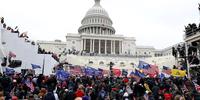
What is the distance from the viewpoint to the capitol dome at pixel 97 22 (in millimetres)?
120875

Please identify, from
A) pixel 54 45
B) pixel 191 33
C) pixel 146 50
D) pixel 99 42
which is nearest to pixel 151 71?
pixel 191 33

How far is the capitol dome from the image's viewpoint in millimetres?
120875

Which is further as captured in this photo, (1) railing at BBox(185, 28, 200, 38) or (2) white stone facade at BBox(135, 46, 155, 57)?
(2) white stone facade at BBox(135, 46, 155, 57)

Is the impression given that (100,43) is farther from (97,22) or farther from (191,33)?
(191,33)

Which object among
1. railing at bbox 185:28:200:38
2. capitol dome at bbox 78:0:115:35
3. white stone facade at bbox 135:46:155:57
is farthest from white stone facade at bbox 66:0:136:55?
railing at bbox 185:28:200:38

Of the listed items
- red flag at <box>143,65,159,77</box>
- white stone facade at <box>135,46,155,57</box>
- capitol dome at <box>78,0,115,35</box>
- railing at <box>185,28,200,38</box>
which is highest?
capitol dome at <box>78,0,115,35</box>

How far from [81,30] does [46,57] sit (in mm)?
103574

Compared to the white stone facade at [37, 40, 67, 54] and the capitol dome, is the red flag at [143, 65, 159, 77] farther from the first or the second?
the capitol dome

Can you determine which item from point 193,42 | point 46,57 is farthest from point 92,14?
point 46,57

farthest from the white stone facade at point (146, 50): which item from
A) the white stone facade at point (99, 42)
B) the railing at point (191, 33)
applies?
the railing at point (191, 33)

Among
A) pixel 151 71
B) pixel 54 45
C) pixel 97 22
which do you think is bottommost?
pixel 151 71

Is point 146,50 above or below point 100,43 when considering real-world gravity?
below

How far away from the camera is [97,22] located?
121 meters

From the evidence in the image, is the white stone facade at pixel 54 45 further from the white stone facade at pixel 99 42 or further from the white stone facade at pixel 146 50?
the white stone facade at pixel 146 50
